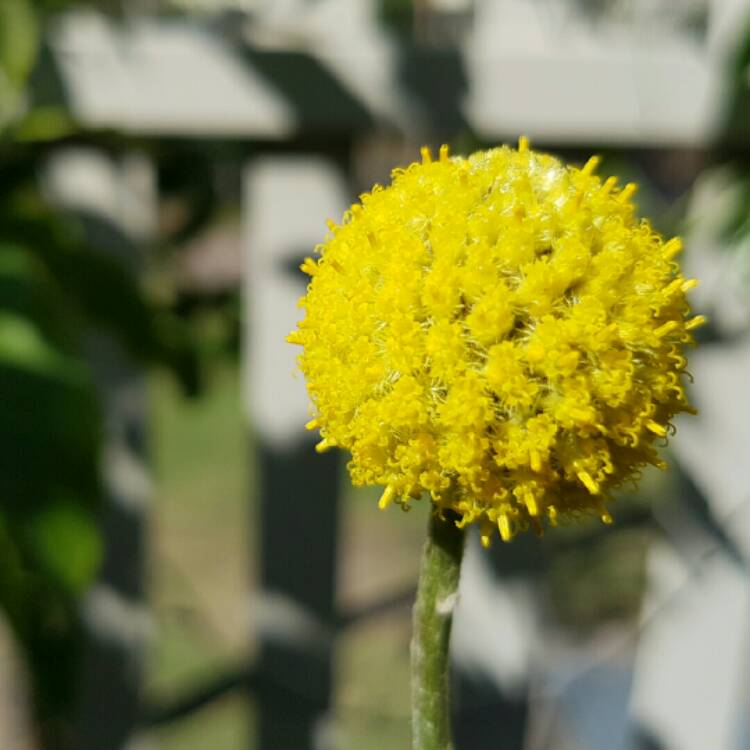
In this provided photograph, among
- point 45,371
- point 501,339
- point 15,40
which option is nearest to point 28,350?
point 45,371

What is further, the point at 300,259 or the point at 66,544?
the point at 300,259

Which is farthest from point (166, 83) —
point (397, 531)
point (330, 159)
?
point (397, 531)

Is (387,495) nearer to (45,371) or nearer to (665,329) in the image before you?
(665,329)

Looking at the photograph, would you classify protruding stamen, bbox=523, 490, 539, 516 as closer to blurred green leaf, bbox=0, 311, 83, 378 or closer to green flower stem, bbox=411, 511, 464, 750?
green flower stem, bbox=411, 511, 464, 750

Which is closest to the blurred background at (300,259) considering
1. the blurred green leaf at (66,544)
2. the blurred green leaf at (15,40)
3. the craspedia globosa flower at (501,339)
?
the blurred green leaf at (15,40)

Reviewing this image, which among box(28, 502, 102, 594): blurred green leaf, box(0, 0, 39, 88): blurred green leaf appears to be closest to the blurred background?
box(0, 0, 39, 88): blurred green leaf
